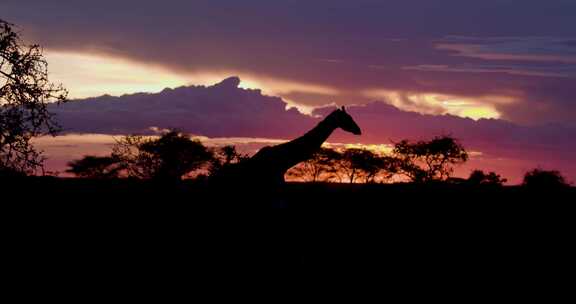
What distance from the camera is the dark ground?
20484 millimetres

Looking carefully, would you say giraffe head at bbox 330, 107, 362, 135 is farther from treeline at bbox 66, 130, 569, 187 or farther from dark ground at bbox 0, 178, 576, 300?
treeline at bbox 66, 130, 569, 187

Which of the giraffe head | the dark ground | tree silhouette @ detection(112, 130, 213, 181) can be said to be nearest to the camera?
the dark ground

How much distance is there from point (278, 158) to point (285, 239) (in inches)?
101

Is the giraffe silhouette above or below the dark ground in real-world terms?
above

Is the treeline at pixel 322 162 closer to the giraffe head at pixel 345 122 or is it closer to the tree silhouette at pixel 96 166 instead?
the tree silhouette at pixel 96 166

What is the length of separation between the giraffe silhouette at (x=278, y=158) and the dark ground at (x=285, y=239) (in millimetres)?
418

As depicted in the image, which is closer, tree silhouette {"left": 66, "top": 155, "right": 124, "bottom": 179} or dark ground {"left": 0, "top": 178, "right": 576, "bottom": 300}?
dark ground {"left": 0, "top": 178, "right": 576, "bottom": 300}

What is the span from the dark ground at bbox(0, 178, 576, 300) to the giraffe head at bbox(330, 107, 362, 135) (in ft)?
10.8

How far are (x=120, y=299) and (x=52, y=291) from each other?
2136 mm

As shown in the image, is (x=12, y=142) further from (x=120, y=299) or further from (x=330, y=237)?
(x=330, y=237)

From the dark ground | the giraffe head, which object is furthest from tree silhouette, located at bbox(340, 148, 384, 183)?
the giraffe head

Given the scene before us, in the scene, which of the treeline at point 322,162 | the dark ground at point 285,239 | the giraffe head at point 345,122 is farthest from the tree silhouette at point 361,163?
the giraffe head at point 345,122

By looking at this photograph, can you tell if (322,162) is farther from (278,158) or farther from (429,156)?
(278,158)

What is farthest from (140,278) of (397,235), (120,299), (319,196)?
(319,196)
